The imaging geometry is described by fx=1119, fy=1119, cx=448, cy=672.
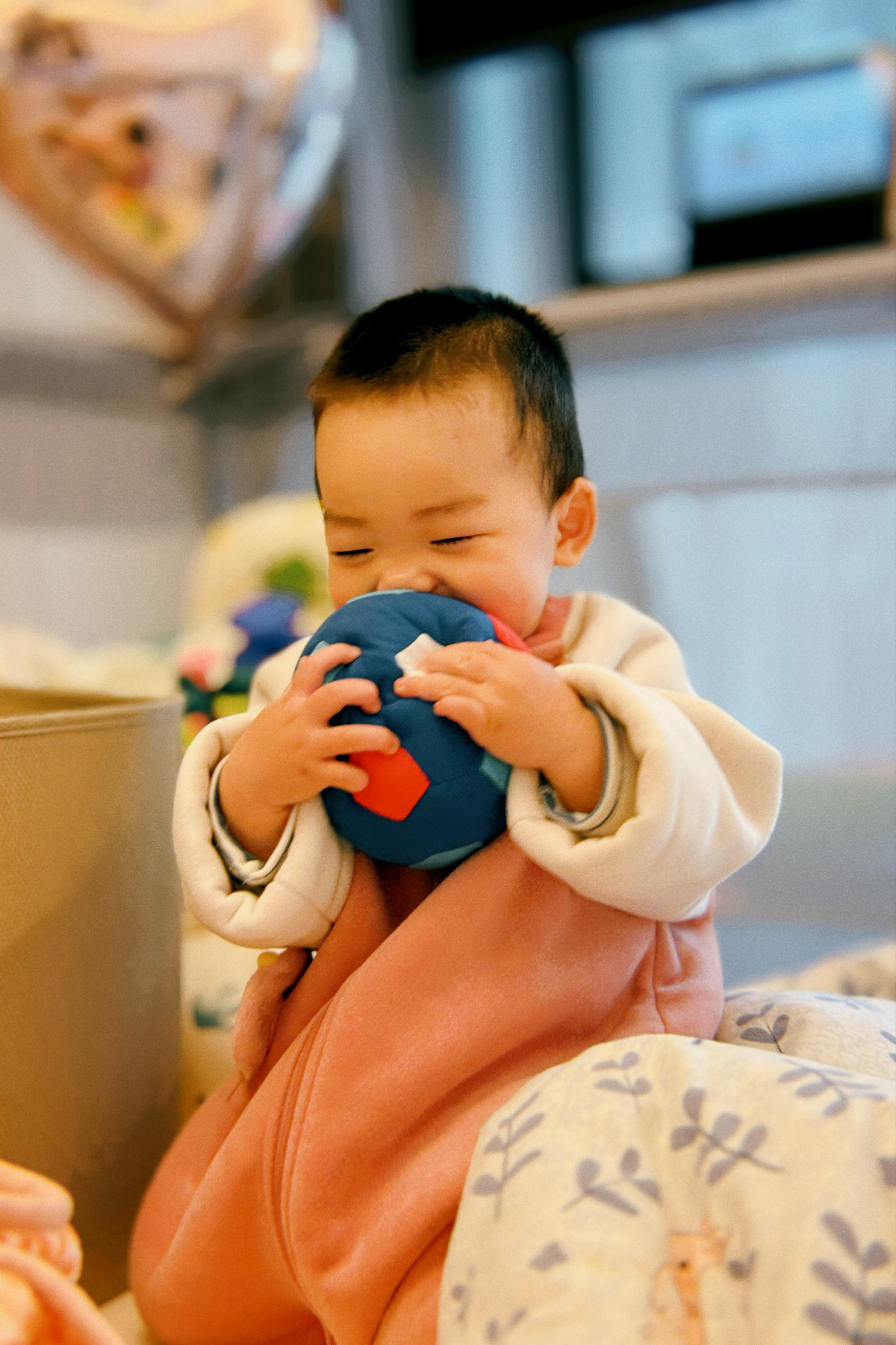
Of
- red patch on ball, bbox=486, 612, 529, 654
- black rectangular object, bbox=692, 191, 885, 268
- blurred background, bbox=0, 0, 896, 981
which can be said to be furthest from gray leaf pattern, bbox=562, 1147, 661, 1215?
black rectangular object, bbox=692, 191, 885, 268

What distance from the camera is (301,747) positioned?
56 centimetres

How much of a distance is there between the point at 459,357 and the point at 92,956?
1.32 feet

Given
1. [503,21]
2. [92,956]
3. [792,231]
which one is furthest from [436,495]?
[503,21]

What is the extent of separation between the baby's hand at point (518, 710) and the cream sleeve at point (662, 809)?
0.02 m

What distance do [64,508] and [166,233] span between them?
0.73m

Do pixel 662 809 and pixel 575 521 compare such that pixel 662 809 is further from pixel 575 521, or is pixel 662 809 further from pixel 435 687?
pixel 575 521

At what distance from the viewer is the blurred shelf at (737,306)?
1477mm

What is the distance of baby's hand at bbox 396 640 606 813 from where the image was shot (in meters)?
0.55

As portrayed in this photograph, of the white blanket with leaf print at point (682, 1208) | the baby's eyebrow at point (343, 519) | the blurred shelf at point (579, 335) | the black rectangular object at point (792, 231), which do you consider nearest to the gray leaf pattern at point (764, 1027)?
the white blanket with leaf print at point (682, 1208)

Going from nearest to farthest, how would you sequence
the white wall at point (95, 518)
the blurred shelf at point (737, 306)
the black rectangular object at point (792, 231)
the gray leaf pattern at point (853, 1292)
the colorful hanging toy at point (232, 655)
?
the gray leaf pattern at point (853, 1292)
the colorful hanging toy at point (232, 655)
the blurred shelf at point (737, 306)
the black rectangular object at point (792, 231)
the white wall at point (95, 518)

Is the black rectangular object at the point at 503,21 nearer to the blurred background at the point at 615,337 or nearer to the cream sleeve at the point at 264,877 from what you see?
the blurred background at the point at 615,337

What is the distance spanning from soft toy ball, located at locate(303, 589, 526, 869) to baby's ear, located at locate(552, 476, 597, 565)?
13cm

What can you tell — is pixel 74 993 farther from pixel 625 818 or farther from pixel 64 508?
pixel 64 508

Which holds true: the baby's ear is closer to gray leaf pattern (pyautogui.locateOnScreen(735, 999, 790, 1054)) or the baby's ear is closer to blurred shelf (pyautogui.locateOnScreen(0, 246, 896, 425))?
gray leaf pattern (pyautogui.locateOnScreen(735, 999, 790, 1054))
